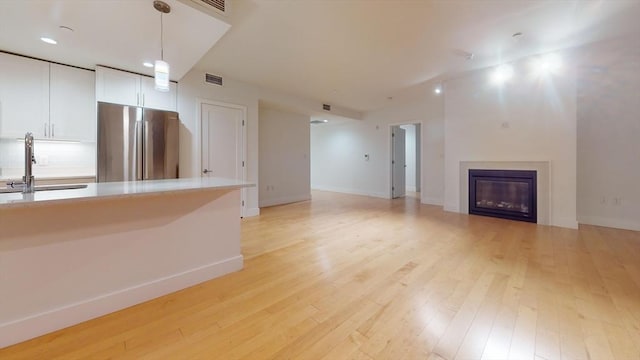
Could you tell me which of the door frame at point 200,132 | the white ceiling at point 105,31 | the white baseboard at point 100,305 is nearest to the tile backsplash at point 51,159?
the white ceiling at point 105,31

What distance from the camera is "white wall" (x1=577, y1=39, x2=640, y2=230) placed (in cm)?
373

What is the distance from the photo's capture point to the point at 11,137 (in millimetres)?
3012

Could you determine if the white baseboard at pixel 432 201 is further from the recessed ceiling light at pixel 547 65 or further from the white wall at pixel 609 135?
the recessed ceiling light at pixel 547 65

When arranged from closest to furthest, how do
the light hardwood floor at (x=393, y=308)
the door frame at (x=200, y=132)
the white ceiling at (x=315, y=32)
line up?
1. the light hardwood floor at (x=393, y=308)
2. the white ceiling at (x=315, y=32)
3. the door frame at (x=200, y=132)

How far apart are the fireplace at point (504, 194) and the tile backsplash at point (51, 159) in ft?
20.8

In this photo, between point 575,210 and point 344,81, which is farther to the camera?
point 344,81

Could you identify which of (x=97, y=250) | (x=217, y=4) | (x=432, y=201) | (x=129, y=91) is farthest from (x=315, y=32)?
(x=432, y=201)

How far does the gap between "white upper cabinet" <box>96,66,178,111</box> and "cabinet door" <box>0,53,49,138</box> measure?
575 mm

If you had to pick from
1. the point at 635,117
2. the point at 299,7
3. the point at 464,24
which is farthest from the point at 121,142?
the point at 635,117

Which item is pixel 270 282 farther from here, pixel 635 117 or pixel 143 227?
pixel 635 117

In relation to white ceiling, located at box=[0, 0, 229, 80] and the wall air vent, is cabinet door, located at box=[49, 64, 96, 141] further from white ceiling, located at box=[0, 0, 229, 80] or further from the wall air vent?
the wall air vent

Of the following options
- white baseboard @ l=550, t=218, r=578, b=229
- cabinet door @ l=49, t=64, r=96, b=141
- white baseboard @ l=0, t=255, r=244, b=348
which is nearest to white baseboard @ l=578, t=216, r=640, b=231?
white baseboard @ l=550, t=218, r=578, b=229

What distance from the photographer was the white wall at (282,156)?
6180 millimetres

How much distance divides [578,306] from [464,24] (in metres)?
2.94
